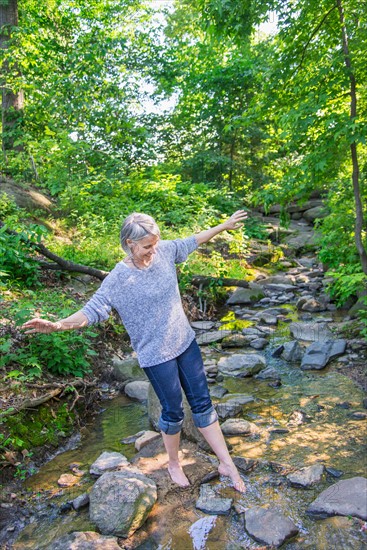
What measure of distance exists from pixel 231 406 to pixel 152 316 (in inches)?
91.3

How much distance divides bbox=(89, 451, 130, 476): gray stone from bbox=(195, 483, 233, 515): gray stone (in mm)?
799

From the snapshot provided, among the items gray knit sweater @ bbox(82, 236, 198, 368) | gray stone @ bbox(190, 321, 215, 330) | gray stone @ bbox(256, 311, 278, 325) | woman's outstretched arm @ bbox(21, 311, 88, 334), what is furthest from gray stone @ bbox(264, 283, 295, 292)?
woman's outstretched arm @ bbox(21, 311, 88, 334)

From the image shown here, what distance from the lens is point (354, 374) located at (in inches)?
223

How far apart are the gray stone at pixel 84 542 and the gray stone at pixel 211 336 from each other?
4.62 m

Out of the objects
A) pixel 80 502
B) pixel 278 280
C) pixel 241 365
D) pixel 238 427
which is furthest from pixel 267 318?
pixel 80 502

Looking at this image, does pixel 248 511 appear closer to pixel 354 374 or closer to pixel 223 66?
pixel 354 374

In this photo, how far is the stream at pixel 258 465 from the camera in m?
2.89

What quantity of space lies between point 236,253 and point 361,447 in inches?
332

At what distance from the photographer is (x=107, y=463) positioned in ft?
12.6

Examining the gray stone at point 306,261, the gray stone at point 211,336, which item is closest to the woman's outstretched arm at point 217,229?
the gray stone at point 211,336

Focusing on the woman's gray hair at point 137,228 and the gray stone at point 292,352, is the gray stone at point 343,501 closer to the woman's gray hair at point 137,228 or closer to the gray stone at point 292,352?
the woman's gray hair at point 137,228

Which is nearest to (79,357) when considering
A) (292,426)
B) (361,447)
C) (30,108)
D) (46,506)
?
(46,506)

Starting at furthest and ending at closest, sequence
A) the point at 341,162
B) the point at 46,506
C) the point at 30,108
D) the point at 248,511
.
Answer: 1. the point at 30,108
2. the point at 341,162
3. the point at 46,506
4. the point at 248,511

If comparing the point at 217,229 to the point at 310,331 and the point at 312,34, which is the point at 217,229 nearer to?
the point at 312,34
